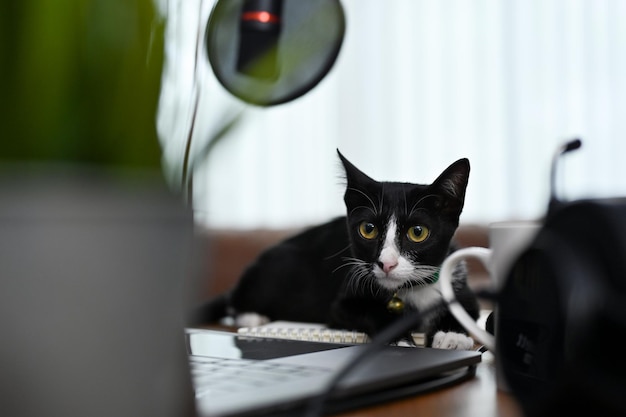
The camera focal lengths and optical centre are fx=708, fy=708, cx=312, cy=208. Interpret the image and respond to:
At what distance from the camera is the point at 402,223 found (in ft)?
2.58

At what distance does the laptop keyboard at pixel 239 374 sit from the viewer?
0.42 meters

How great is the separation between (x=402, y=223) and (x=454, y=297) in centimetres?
23

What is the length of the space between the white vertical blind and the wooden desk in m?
2.47

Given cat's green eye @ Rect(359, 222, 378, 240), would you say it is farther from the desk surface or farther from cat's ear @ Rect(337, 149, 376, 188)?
the desk surface

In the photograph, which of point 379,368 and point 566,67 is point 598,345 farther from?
point 566,67

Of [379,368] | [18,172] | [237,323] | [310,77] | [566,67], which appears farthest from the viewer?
[566,67]

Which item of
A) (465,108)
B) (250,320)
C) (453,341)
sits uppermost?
(465,108)

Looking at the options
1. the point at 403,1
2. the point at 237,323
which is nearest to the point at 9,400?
the point at 237,323

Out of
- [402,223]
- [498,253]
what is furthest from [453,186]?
[498,253]

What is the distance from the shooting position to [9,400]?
0.25 meters

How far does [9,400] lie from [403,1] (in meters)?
3.23

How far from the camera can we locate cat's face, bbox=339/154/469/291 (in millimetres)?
768

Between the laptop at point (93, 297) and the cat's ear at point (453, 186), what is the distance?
499mm

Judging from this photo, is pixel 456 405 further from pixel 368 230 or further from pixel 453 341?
pixel 368 230
